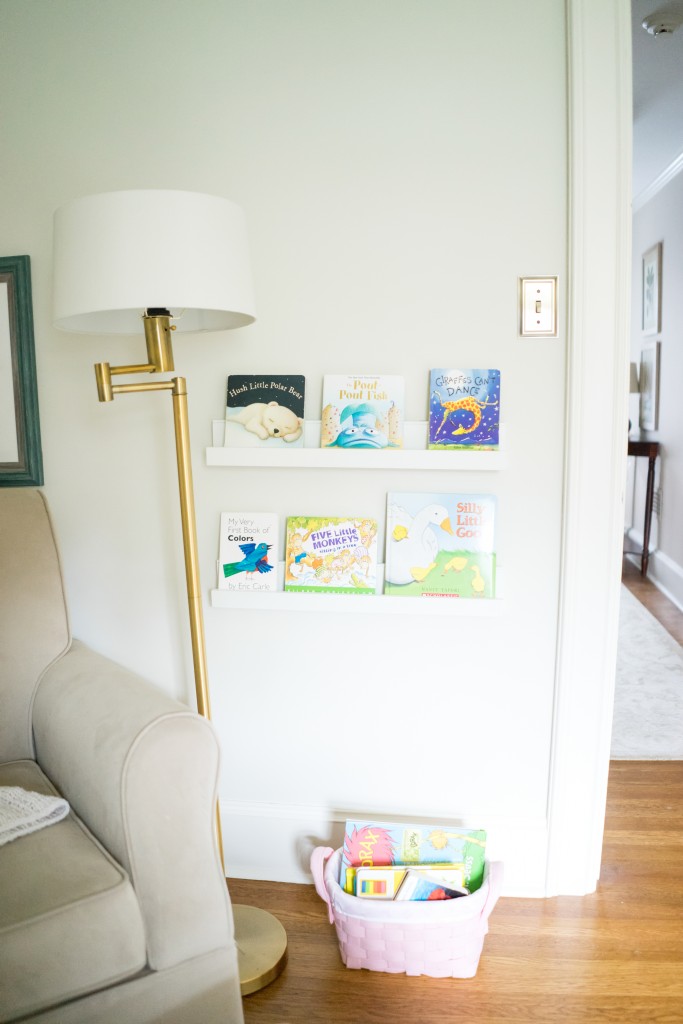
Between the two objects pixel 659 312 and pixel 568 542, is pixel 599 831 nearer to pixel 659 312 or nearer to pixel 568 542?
pixel 568 542

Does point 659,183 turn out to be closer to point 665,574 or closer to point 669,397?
point 669,397

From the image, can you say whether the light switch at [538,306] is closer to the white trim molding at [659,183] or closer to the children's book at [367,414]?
the children's book at [367,414]

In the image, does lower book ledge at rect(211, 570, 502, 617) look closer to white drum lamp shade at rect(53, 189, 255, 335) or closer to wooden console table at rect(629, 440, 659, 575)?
white drum lamp shade at rect(53, 189, 255, 335)

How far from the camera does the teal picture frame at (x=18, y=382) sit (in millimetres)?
1884

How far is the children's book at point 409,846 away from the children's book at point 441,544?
20.1 inches

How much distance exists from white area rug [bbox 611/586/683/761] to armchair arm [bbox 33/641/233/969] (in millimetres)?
1731

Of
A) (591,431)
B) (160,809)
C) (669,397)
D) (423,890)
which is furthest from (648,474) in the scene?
(160,809)

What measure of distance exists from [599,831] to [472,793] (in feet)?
1.01

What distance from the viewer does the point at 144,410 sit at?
6.20ft

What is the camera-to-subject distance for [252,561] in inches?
73.7

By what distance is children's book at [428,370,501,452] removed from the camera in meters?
1.77

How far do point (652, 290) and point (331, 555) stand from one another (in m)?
3.94

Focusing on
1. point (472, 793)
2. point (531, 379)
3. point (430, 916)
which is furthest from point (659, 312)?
point (430, 916)

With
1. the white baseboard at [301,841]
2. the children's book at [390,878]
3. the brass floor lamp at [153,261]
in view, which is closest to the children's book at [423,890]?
the children's book at [390,878]
